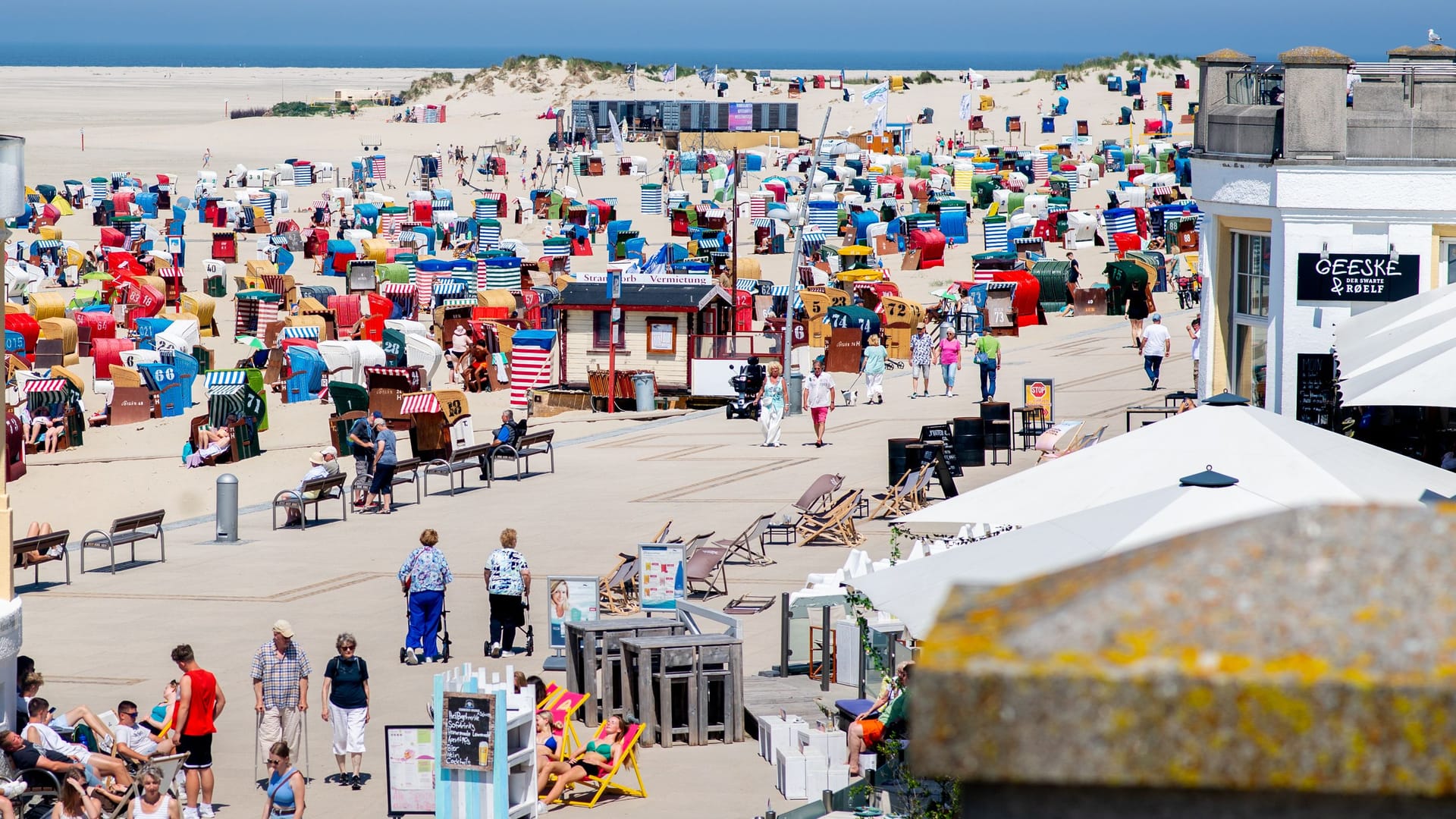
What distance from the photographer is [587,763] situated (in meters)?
8.82

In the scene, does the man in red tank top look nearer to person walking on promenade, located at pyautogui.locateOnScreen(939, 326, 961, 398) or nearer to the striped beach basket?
person walking on promenade, located at pyautogui.locateOnScreen(939, 326, 961, 398)

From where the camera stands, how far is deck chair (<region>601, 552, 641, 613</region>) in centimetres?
1259

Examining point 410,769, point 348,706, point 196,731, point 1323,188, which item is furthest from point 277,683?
point 1323,188

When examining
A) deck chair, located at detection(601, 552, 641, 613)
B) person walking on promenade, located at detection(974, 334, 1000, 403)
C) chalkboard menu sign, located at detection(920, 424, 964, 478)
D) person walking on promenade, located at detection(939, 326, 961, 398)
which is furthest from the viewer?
person walking on promenade, located at detection(939, 326, 961, 398)

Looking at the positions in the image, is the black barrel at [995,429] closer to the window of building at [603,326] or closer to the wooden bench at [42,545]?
the window of building at [603,326]

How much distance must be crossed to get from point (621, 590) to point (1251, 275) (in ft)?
24.8

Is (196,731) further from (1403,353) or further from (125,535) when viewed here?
(1403,353)

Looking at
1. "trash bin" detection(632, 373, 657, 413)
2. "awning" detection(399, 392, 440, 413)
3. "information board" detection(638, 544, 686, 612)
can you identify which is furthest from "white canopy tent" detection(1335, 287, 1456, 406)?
"trash bin" detection(632, 373, 657, 413)

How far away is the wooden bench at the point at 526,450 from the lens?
19906 mm

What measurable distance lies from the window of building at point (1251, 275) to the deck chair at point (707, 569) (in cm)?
624

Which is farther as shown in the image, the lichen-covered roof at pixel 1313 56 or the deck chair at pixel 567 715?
the lichen-covered roof at pixel 1313 56

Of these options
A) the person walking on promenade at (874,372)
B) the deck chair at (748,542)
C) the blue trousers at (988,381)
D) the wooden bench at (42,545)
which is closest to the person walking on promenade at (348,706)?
the deck chair at (748,542)

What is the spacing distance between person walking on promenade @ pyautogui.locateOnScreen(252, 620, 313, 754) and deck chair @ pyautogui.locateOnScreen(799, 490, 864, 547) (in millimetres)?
6941

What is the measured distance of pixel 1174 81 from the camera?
103m
